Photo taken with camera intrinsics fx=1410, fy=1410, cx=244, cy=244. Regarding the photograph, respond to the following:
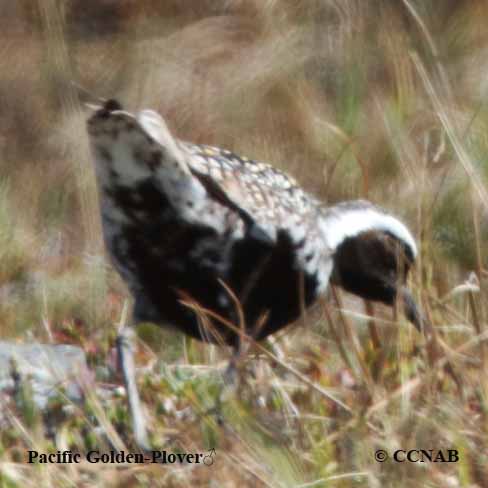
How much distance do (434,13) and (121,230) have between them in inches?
106

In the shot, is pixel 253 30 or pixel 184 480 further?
pixel 253 30

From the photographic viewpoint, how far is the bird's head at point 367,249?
4188 millimetres

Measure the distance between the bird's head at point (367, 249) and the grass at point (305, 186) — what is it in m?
0.10

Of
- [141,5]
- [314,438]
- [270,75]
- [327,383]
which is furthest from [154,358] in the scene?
[141,5]

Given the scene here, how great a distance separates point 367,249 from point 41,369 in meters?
1.16

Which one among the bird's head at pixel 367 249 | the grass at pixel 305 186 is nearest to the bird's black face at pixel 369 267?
the bird's head at pixel 367 249

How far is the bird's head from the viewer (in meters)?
4.19

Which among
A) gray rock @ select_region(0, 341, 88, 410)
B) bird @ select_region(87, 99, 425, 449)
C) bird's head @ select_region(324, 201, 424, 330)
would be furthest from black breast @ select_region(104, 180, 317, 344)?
bird's head @ select_region(324, 201, 424, 330)

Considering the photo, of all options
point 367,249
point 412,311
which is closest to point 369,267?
point 367,249

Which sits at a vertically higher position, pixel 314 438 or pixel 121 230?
pixel 121 230

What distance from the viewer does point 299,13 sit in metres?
6.07

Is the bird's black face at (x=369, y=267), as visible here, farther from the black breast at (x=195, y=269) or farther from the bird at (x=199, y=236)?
the black breast at (x=195, y=269)

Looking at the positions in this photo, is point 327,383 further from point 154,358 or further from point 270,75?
point 270,75

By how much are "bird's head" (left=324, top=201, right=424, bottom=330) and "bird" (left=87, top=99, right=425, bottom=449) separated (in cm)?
16
